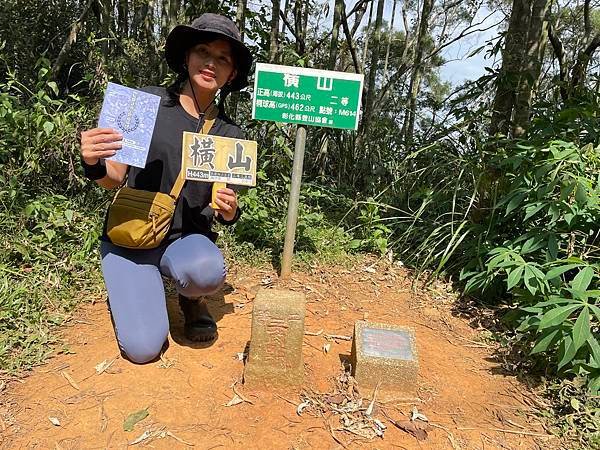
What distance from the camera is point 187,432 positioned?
5.85 ft

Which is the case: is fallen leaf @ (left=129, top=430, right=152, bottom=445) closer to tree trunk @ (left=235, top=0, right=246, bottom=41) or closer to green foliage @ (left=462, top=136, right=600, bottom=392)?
green foliage @ (left=462, top=136, right=600, bottom=392)

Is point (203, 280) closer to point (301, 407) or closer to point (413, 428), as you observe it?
point (301, 407)

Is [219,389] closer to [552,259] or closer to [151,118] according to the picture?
[151,118]

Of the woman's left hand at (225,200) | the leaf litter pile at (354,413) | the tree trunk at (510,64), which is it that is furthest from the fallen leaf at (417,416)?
the tree trunk at (510,64)

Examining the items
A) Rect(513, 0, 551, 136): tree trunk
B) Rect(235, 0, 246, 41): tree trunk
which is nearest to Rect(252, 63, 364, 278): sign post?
Rect(513, 0, 551, 136): tree trunk

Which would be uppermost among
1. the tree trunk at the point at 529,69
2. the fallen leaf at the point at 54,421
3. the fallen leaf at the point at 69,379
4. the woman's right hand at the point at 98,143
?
the tree trunk at the point at 529,69

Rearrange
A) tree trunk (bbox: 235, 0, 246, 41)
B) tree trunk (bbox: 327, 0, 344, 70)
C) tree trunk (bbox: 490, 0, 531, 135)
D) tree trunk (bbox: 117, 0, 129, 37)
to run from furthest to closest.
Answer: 1. tree trunk (bbox: 117, 0, 129, 37)
2. tree trunk (bbox: 327, 0, 344, 70)
3. tree trunk (bbox: 235, 0, 246, 41)
4. tree trunk (bbox: 490, 0, 531, 135)

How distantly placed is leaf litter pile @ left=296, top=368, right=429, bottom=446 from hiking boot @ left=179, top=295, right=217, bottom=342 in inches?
24.2

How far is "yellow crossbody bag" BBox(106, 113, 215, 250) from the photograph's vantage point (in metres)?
2.16

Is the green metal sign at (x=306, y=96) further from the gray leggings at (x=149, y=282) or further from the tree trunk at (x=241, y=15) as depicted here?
the tree trunk at (x=241, y=15)

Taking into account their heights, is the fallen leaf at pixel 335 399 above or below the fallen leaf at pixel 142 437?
above

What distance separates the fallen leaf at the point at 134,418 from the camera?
178cm

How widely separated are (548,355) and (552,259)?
0.48 m

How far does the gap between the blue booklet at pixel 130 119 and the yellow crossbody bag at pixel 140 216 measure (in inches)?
9.1
